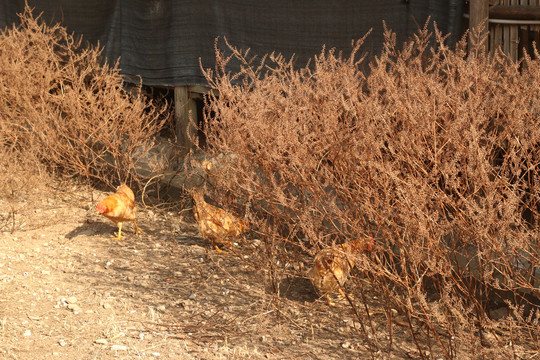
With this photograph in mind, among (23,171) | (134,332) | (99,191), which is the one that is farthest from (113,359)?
(99,191)

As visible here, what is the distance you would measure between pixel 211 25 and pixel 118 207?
2885 mm

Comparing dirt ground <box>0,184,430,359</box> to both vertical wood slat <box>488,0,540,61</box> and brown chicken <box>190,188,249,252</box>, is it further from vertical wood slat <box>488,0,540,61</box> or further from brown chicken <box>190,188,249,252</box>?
vertical wood slat <box>488,0,540,61</box>

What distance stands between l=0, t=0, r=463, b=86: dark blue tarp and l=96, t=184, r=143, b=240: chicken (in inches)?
93.8

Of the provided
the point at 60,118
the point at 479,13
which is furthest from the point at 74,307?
the point at 479,13

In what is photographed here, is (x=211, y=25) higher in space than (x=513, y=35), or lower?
higher

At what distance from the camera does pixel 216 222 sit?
4.94 m

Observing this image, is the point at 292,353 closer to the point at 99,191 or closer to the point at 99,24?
the point at 99,191

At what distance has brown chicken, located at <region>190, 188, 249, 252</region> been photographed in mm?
4945

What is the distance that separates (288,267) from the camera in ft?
17.5

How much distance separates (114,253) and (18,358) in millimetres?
1728

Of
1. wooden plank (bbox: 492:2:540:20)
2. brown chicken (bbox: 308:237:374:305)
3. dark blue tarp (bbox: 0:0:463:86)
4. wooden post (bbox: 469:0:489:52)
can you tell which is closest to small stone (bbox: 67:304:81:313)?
brown chicken (bbox: 308:237:374:305)

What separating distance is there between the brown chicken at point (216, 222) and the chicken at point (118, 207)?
0.72 m

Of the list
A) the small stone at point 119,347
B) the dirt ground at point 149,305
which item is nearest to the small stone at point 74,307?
the dirt ground at point 149,305

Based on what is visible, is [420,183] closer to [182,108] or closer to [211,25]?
[211,25]
